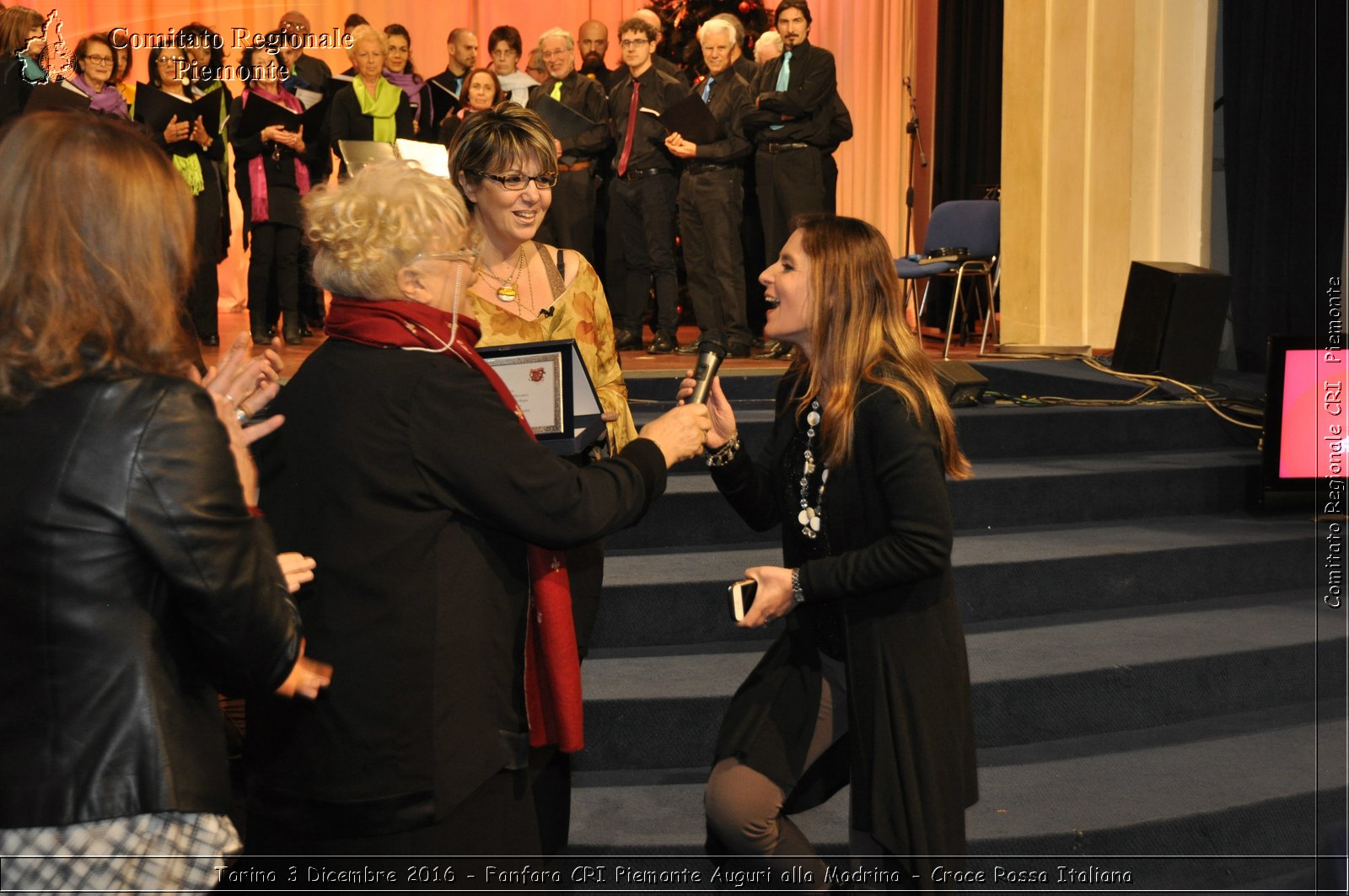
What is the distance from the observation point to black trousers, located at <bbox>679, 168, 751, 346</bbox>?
25.5 ft

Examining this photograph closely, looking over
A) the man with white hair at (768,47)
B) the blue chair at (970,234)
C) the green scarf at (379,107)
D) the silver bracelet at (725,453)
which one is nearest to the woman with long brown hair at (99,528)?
the silver bracelet at (725,453)

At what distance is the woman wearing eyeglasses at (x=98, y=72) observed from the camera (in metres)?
7.80

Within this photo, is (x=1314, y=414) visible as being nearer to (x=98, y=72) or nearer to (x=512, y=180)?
(x=512, y=180)

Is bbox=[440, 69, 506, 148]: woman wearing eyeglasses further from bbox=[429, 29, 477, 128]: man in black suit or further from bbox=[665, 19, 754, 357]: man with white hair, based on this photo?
bbox=[665, 19, 754, 357]: man with white hair

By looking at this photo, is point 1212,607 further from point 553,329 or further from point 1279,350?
point 553,329

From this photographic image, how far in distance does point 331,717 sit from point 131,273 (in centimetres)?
72

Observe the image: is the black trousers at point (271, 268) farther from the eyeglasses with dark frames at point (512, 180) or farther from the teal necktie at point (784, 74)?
the eyeglasses with dark frames at point (512, 180)

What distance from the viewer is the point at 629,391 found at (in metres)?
6.24

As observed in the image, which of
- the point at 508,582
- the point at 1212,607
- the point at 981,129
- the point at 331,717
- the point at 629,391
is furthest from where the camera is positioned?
the point at 981,129

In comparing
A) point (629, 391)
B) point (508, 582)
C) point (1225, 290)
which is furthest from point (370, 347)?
point (1225, 290)

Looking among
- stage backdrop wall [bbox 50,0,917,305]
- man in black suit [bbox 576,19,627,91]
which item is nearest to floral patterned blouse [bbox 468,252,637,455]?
man in black suit [bbox 576,19,627,91]

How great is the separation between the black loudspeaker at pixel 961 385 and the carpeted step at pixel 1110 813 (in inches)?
88.2

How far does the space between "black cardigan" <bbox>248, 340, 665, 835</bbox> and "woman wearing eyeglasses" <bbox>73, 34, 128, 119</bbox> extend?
671 cm

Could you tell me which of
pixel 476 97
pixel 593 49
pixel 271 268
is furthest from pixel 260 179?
pixel 593 49
